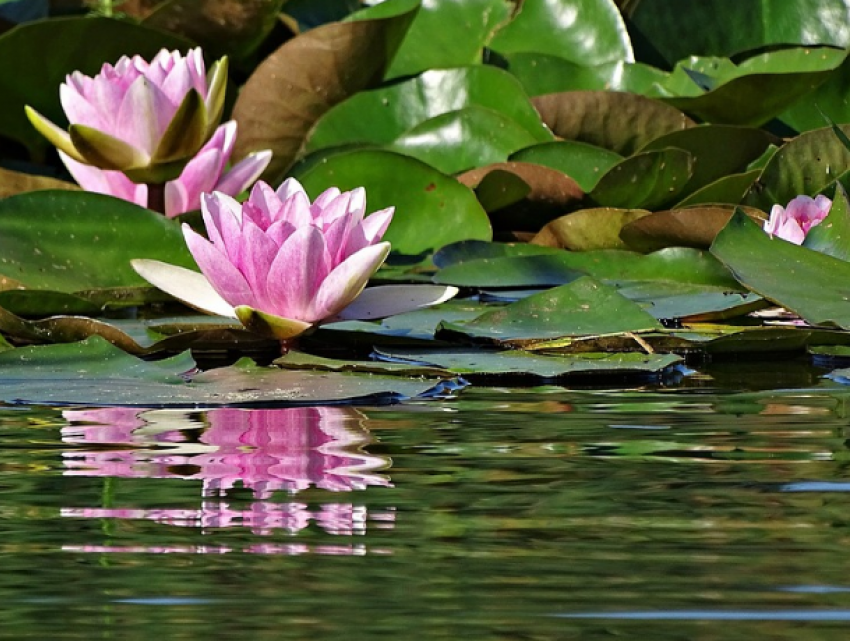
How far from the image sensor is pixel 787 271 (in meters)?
1.77

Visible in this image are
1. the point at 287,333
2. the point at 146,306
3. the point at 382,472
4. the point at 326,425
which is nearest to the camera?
the point at 382,472

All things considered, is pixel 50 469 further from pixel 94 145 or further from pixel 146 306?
pixel 94 145

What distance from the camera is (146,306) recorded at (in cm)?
222

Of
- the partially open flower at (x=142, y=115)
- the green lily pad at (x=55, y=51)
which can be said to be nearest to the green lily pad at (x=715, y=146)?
the partially open flower at (x=142, y=115)

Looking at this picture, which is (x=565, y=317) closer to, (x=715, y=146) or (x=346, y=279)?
(x=346, y=279)

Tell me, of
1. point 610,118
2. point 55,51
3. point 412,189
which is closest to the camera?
point 412,189

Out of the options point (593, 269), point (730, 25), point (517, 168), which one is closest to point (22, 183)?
point (517, 168)

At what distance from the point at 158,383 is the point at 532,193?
1251mm

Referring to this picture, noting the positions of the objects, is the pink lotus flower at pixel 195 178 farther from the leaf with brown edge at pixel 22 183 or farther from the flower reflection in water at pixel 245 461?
the flower reflection in water at pixel 245 461

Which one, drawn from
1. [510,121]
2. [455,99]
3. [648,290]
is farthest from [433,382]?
[455,99]

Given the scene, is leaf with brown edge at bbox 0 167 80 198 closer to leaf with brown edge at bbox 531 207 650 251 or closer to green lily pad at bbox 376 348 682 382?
leaf with brown edge at bbox 531 207 650 251

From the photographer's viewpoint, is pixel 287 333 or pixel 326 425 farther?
pixel 287 333

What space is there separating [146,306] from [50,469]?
110 centimetres

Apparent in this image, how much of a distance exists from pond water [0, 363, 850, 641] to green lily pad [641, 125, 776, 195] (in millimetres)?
1202
